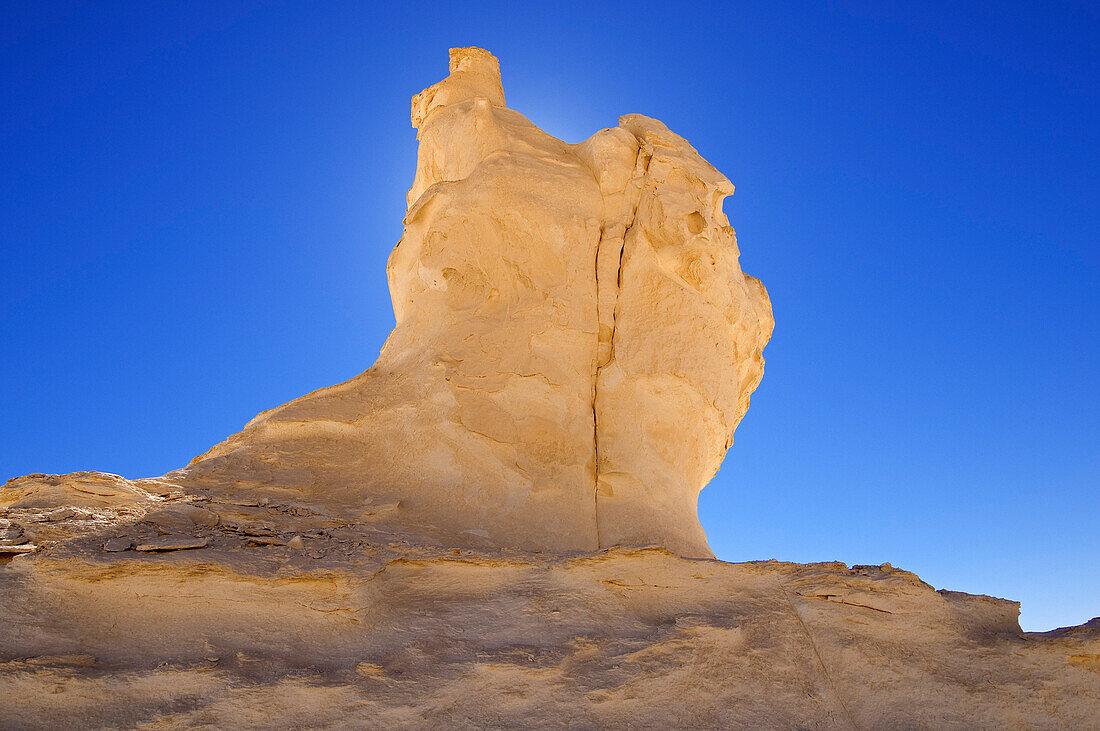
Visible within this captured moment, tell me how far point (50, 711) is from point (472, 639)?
7.09 feet

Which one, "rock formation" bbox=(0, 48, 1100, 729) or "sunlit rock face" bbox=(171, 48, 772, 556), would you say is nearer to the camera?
"rock formation" bbox=(0, 48, 1100, 729)

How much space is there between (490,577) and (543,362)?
3164 millimetres

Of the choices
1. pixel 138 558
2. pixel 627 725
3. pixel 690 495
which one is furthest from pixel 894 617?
pixel 138 558

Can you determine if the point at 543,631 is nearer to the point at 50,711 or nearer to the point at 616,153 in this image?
the point at 50,711

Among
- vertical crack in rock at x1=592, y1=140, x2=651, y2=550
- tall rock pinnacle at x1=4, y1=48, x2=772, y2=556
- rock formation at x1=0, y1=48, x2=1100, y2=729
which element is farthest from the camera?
vertical crack in rock at x1=592, y1=140, x2=651, y2=550

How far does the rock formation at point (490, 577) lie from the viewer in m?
4.42

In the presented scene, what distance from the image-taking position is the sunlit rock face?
7.27m

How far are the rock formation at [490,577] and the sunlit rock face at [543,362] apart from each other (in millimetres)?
32

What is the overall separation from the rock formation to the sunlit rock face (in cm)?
3

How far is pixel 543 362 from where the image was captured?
8117 millimetres

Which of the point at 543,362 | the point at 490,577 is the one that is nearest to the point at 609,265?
the point at 543,362

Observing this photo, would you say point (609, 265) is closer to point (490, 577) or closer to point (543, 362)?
point (543, 362)

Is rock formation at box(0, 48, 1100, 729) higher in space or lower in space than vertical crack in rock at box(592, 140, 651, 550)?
lower

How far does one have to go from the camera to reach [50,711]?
4051 mm
